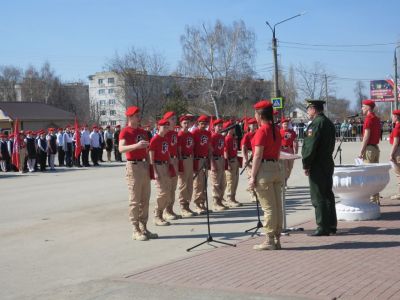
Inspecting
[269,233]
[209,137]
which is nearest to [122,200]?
[209,137]

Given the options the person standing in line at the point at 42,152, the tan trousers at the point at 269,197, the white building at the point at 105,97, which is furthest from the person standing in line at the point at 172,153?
the white building at the point at 105,97

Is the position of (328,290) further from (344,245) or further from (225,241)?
(225,241)

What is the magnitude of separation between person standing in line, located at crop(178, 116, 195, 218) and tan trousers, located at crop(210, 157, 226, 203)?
767 mm

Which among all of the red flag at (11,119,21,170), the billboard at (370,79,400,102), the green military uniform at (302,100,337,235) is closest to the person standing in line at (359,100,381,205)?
the green military uniform at (302,100,337,235)

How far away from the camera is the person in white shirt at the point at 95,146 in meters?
29.8

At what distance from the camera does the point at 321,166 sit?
9.01 metres

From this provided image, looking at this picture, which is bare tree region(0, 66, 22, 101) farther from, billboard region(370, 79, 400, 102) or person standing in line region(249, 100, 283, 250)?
person standing in line region(249, 100, 283, 250)

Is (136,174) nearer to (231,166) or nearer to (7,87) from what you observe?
(231,166)

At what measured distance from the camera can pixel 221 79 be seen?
64.1m

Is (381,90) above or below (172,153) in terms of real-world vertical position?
above

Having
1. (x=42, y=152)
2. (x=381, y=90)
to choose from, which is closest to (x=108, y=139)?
(x=42, y=152)

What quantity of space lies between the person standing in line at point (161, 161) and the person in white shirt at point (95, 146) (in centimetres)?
1974

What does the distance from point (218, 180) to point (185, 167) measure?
3.48 ft

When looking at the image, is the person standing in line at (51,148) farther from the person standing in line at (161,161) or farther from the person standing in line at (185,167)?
the person standing in line at (161,161)
